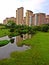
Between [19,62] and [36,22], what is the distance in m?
88.2

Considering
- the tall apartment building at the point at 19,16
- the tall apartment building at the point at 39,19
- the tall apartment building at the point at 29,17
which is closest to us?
the tall apartment building at the point at 39,19

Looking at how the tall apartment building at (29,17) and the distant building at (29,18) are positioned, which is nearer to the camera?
the distant building at (29,18)

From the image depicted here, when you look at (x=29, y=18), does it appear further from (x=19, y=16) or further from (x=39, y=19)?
(x=39, y=19)

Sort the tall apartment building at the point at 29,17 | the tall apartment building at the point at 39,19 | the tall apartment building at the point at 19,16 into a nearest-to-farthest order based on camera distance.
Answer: the tall apartment building at the point at 39,19 → the tall apartment building at the point at 29,17 → the tall apartment building at the point at 19,16

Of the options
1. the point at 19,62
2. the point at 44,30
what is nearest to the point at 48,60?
the point at 19,62

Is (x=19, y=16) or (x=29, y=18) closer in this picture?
(x=29, y=18)

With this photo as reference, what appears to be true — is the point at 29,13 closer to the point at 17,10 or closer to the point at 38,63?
the point at 17,10

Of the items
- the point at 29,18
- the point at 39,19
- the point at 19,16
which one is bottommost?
the point at 39,19

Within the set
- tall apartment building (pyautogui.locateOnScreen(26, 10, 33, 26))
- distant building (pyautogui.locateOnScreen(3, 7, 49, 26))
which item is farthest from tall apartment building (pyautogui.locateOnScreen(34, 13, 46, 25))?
tall apartment building (pyautogui.locateOnScreen(26, 10, 33, 26))

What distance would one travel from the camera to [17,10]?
11644cm

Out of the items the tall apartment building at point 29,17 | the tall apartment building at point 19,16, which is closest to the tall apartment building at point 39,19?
the tall apartment building at point 29,17

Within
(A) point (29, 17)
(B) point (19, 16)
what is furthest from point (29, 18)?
(B) point (19, 16)

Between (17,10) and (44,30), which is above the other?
(17,10)

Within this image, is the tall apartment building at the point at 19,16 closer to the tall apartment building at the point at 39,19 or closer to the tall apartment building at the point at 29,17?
the tall apartment building at the point at 29,17
